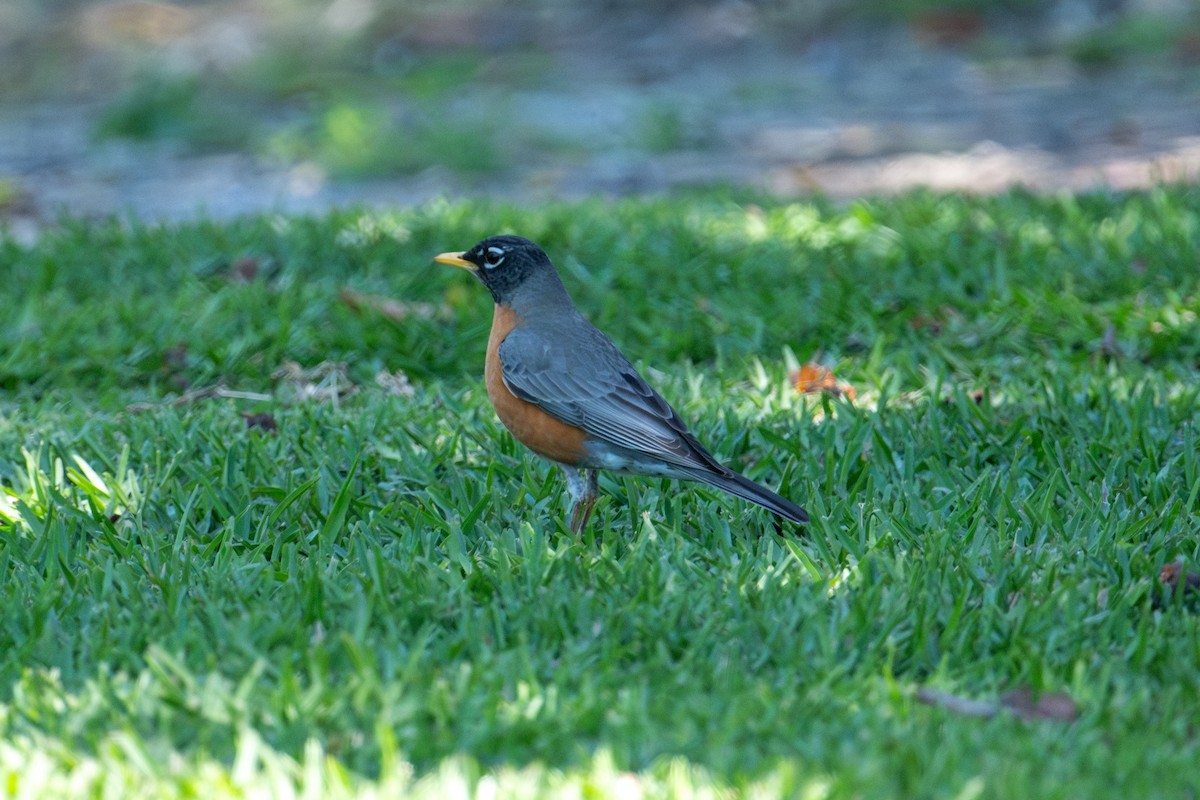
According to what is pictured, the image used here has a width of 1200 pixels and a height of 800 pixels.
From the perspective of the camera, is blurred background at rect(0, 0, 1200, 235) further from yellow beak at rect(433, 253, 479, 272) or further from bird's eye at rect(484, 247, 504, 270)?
bird's eye at rect(484, 247, 504, 270)

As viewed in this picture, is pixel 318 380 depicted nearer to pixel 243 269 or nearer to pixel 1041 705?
pixel 243 269

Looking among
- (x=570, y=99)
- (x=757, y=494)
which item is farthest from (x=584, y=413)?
(x=570, y=99)

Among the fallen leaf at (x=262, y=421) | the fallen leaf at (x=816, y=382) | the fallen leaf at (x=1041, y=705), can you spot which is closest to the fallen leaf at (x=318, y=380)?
the fallen leaf at (x=262, y=421)

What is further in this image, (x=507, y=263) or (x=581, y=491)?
(x=507, y=263)

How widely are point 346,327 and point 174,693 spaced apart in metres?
3.63

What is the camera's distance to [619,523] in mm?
5031

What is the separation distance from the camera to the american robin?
4.77 meters

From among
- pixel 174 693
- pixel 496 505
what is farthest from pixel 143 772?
pixel 496 505

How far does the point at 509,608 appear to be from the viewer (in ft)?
13.5

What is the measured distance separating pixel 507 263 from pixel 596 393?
0.81 meters

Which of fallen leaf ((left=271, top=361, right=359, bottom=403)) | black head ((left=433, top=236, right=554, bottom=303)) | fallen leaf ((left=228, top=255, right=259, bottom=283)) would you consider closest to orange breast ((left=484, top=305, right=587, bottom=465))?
black head ((left=433, top=236, right=554, bottom=303))

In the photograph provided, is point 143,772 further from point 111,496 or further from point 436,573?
point 111,496

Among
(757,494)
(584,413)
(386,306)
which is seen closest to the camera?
(757,494)

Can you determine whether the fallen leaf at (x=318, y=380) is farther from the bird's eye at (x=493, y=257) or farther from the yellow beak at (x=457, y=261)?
the bird's eye at (x=493, y=257)
